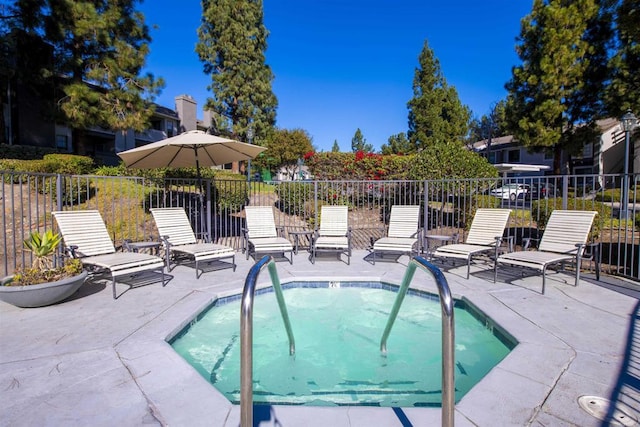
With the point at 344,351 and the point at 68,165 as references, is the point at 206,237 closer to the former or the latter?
the point at 344,351

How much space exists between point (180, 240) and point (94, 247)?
1.55 meters

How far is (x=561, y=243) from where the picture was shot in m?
5.71

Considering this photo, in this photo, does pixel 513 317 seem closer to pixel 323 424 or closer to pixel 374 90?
pixel 323 424

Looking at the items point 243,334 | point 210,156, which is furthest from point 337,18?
point 243,334

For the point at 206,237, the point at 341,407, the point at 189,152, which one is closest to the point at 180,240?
the point at 206,237

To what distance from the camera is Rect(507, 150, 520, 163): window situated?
3618 cm

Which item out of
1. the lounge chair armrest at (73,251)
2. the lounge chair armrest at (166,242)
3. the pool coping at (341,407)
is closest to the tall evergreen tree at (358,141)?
the lounge chair armrest at (166,242)

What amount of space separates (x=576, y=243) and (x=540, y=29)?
670 inches

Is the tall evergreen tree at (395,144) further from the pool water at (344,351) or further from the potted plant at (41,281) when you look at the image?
the potted plant at (41,281)

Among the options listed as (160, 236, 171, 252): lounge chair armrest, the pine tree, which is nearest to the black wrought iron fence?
(160, 236, 171, 252): lounge chair armrest

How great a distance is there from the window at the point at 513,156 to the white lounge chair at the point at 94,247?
128ft

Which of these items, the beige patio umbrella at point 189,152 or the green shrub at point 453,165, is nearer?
the beige patio umbrella at point 189,152

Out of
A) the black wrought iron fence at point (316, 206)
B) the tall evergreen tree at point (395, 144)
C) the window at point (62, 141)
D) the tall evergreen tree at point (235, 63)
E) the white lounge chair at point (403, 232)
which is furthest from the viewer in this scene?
the tall evergreen tree at point (395, 144)

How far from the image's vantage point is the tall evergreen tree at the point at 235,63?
76.8ft
